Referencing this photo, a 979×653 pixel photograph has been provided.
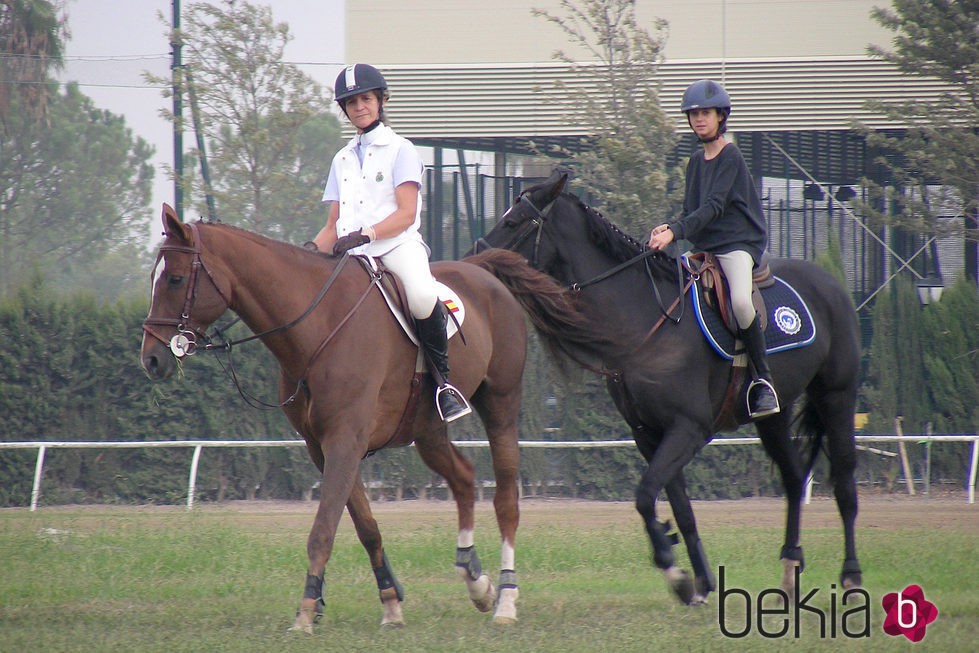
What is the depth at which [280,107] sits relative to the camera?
19.8 meters

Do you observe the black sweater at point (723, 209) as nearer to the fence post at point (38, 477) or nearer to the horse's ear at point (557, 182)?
the horse's ear at point (557, 182)

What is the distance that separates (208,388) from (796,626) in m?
11.0

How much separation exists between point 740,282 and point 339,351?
265cm

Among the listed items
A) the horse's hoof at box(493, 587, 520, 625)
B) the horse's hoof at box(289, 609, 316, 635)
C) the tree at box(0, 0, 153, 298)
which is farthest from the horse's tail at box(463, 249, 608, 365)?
the tree at box(0, 0, 153, 298)

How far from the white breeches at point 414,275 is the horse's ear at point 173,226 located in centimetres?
127

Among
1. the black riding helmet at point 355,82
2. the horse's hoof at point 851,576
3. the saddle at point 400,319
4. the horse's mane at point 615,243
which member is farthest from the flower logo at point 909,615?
the black riding helmet at point 355,82

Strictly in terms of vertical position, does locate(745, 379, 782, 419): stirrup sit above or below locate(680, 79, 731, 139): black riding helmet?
below

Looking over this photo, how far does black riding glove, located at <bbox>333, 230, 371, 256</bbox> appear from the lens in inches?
254

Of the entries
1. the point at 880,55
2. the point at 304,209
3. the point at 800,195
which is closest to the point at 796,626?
the point at 880,55

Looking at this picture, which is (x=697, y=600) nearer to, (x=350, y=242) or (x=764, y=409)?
(x=764, y=409)

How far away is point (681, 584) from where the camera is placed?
6.67 meters

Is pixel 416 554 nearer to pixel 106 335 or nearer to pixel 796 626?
pixel 796 626

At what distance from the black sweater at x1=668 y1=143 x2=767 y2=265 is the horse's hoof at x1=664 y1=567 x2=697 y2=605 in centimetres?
211

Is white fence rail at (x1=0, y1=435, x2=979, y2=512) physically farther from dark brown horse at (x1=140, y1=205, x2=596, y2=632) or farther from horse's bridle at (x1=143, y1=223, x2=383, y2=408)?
horse's bridle at (x1=143, y1=223, x2=383, y2=408)
